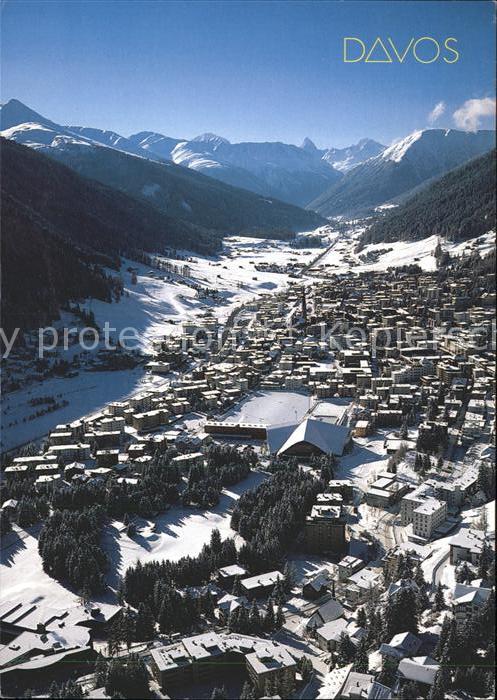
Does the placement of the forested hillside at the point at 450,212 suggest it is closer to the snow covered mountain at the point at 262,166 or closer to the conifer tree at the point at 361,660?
the conifer tree at the point at 361,660

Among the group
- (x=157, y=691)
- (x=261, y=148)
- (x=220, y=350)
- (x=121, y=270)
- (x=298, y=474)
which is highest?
(x=261, y=148)

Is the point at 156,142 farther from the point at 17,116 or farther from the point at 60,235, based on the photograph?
the point at 60,235

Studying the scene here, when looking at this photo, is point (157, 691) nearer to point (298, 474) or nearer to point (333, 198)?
point (298, 474)

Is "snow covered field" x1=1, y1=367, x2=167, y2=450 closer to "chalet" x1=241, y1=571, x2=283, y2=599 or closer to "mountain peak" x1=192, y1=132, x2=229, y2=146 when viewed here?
"chalet" x1=241, y1=571, x2=283, y2=599

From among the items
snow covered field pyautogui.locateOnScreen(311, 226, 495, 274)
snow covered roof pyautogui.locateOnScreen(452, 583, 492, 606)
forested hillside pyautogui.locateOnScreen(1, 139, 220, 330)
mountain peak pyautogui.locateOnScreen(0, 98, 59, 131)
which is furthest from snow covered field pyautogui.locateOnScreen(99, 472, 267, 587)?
mountain peak pyautogui.locateOnScreen(0, 98, 59, 131)

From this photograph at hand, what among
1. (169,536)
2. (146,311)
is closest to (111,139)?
(146,311)

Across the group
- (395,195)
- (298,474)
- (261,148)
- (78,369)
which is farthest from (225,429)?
(261,148)
